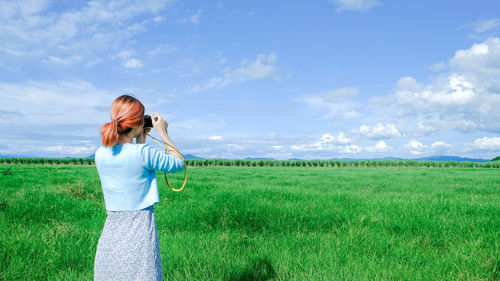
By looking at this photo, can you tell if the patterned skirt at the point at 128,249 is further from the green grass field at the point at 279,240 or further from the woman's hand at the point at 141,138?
the green grass field at the point at 279,240

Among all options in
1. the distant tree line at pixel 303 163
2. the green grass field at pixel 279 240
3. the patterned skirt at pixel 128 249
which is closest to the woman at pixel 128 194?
the patterned skirt at pixel 128 249

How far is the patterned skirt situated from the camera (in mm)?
2229

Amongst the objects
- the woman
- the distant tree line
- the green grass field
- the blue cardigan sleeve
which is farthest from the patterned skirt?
the distant tree line

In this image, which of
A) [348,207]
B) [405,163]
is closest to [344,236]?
[348,207]

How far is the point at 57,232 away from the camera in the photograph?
4.77 metres

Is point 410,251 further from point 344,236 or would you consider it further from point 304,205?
point 304,205

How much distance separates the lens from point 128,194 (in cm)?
227

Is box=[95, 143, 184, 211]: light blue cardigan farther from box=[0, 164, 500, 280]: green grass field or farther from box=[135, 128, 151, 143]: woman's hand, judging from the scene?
box=[0, 164, 500, 280]: green grass field

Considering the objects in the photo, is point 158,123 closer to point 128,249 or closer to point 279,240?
point 128,249

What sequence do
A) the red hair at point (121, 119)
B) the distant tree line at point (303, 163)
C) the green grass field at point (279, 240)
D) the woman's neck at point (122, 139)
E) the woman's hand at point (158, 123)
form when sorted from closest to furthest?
the red hair at point (121, 119) → the woman's neck at point (122, 139) → the woman's hand at point (158, 123) → the green grass field at point (279, 240) → the distant tree line at point (303, 163)

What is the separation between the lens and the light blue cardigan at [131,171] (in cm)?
221

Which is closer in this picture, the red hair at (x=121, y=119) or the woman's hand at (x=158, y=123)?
the red hair at (x=121, y=119)

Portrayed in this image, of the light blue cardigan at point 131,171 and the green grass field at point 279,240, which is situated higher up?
the light blue cardigan at point 131,171

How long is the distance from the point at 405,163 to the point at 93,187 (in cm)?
6468
